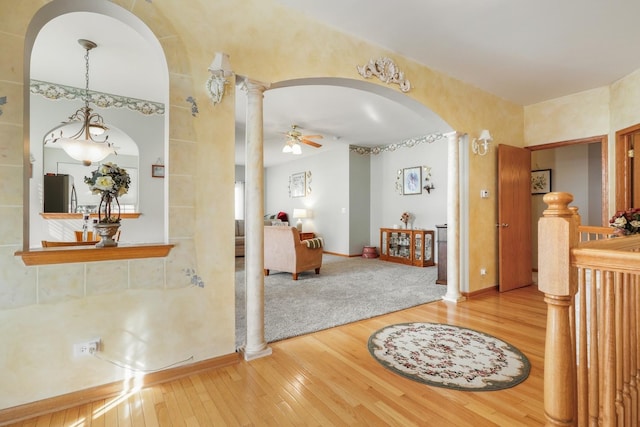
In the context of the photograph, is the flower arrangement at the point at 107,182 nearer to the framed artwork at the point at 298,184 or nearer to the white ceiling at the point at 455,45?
the white ceiling at the point at 455,45

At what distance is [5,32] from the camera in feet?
5.21

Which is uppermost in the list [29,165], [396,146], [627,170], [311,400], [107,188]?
[396,146]

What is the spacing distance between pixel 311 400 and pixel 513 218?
373 centimetres

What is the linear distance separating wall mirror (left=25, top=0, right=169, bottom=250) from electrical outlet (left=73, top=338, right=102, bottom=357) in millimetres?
875

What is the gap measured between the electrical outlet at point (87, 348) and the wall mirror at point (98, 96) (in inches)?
34.4

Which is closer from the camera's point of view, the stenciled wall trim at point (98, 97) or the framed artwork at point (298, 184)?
the stenciled wall trim at point (98, 97)

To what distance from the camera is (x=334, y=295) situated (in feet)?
12.6

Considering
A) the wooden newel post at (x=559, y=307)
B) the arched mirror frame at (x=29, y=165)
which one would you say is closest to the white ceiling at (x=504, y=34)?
the arched mirror frame at (x=29, y=165)

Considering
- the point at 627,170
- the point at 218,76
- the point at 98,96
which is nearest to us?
the point at 218,76

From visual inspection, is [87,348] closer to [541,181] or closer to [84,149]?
[84,149]

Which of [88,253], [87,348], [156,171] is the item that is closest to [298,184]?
[156,171]

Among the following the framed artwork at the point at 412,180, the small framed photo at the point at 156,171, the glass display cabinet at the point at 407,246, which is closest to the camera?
the small framed photo at the point at 156,171

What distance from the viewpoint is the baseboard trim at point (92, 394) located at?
1595mm

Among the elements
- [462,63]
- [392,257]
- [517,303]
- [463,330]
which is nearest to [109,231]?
[463,330]
